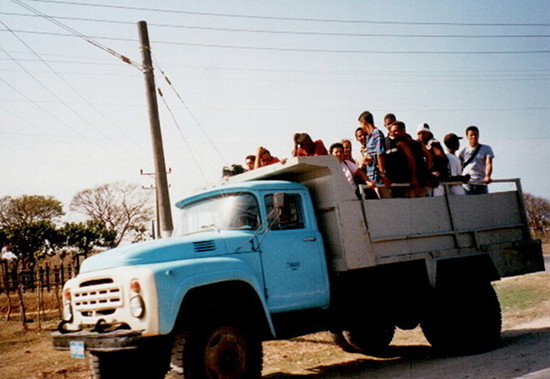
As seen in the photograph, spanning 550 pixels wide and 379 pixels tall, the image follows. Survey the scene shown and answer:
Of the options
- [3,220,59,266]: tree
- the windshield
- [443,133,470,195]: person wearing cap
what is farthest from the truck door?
[3,220,59,266]: tree

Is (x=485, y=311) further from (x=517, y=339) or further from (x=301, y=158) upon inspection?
(x=301, y=158)

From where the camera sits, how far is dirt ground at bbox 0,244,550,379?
5.84 meters

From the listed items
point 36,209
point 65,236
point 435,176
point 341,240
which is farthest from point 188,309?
point 36,209

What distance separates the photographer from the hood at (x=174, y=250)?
15.4 feet

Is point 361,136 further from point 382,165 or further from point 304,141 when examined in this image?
point 304,141

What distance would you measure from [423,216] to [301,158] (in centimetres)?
213

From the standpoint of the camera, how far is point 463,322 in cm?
696

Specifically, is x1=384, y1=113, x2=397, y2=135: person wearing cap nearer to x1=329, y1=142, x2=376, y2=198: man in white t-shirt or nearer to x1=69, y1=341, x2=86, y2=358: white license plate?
x1=329, y1=142, x2=376, y2=198: man in white t-shirt

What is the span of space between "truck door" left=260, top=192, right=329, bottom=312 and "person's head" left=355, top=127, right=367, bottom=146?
2228mm

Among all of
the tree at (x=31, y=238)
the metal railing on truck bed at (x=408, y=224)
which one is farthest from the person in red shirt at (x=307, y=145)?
the tree at (x=31, y=238)

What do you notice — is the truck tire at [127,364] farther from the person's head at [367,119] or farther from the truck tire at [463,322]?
the person's head at [367,119]

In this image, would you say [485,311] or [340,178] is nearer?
[340,178]

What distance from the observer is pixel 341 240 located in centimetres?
597

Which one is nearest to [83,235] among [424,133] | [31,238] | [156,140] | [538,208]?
[31,238]
